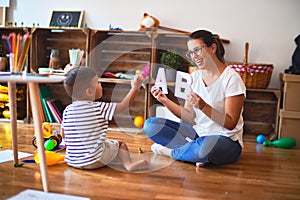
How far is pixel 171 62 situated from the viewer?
2895 millimetres

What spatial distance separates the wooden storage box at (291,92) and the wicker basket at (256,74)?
127 mm

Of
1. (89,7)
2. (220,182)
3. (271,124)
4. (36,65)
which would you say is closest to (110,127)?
(36,65)

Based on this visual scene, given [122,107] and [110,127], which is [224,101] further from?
[110,127]

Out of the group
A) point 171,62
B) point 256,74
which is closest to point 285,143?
point 256,74

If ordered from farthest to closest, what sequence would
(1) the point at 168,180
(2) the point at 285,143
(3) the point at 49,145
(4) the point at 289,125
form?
(4) the point at 289,125 < (2) the point at 285,143 < (3) the point at 49,145 < (1) the point at 168,180

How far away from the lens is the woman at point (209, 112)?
1891 mm

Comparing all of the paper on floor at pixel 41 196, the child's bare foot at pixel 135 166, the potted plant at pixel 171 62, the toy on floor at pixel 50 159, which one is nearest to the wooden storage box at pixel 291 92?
the potted plant at pixel 171 62

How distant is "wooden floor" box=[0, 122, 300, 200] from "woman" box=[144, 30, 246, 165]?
0.29 ft

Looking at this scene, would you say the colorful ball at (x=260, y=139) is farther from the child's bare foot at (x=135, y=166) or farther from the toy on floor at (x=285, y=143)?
the child's bare foot at (x=135, y=166)

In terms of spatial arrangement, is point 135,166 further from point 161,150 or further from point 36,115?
point 36,115

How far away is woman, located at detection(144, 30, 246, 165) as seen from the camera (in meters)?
1.89

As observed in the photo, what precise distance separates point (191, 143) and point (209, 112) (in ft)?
0.84

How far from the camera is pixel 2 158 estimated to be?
1.93 m

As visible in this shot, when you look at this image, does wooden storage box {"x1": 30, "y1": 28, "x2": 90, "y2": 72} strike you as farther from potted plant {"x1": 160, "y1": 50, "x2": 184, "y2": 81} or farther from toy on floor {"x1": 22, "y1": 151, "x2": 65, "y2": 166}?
toy on floor {"x1": 22, "y1": 151, "x2": 65, "y2": 166}
